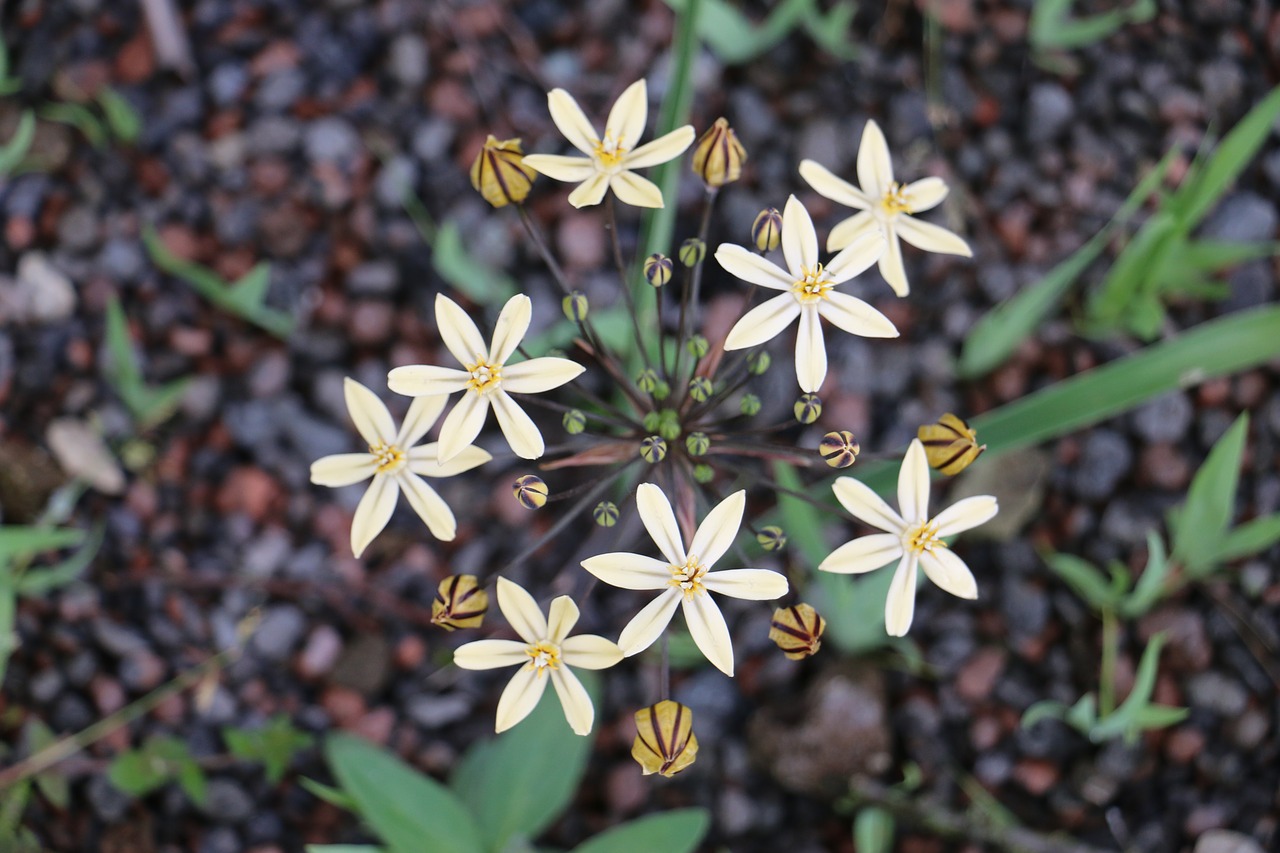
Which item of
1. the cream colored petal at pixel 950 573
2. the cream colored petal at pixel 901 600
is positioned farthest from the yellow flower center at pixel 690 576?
the cream colored petal at pixel 950 573

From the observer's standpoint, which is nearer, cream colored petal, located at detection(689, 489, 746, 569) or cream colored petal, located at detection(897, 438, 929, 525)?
cream colored petal, located at detection(689, 489, 746, 569)

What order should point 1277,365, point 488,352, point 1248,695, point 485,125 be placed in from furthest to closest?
point 485,125
point 1277,365
point 1248,695
point 488,352

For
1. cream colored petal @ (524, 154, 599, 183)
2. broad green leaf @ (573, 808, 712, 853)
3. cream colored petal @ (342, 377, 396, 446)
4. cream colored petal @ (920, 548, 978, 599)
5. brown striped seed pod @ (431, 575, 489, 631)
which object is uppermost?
cream colored petal @ (524, 154, 599, 183)

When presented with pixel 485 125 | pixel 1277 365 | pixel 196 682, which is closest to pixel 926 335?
pixel 1277 365

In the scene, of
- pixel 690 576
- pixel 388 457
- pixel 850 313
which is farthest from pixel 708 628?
pixel 388 457

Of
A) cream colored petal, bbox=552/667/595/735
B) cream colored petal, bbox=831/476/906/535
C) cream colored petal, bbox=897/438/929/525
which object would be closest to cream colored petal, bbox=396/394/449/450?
cream colored petal, bbox=552/667/595/735

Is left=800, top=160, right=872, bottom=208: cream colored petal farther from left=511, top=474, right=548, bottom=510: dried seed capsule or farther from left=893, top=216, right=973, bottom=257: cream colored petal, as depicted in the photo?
left=511, top=474, right=548, bottom=510: dried seed capsule

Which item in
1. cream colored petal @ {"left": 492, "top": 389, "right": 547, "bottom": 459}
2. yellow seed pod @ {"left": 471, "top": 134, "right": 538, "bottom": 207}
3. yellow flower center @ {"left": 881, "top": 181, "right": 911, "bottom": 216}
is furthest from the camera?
yellow flower center @ {"left": 881, "top": 181, "right": 911, "bottom": 216}

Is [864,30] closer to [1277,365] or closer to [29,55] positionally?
[1277,365]
